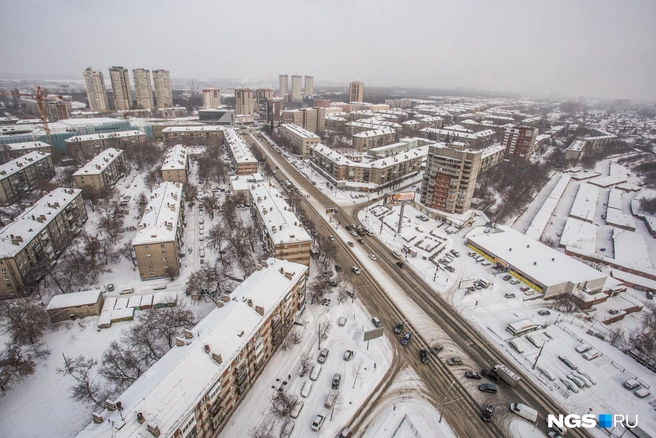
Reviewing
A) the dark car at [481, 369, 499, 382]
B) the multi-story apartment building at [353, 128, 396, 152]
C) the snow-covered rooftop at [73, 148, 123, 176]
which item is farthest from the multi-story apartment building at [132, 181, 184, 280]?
the multi-story apartment building at [353, 128, 396, 152]

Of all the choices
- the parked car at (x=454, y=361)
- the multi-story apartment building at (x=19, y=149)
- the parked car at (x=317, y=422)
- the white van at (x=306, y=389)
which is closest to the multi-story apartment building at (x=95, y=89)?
the multi-story apartment building at (x=19, y=149)

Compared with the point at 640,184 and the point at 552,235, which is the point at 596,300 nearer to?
the point at 552,235

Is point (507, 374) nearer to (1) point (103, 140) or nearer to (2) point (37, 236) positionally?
(2) point (37, 236)

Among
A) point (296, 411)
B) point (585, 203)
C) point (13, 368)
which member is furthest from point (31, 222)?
point (585, 203)

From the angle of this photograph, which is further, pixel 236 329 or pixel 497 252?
pixel 497 252

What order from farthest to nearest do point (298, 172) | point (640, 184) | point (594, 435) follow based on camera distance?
point (640, 184) → point (298, 172) → point (594, 435)

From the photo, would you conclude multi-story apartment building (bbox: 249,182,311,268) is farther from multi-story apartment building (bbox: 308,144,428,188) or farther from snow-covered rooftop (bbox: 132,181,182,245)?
multi-story apartment building (bbox: 308,144,428,188)

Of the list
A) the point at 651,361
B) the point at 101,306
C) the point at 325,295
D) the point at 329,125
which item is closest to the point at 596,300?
the point at 651,361
